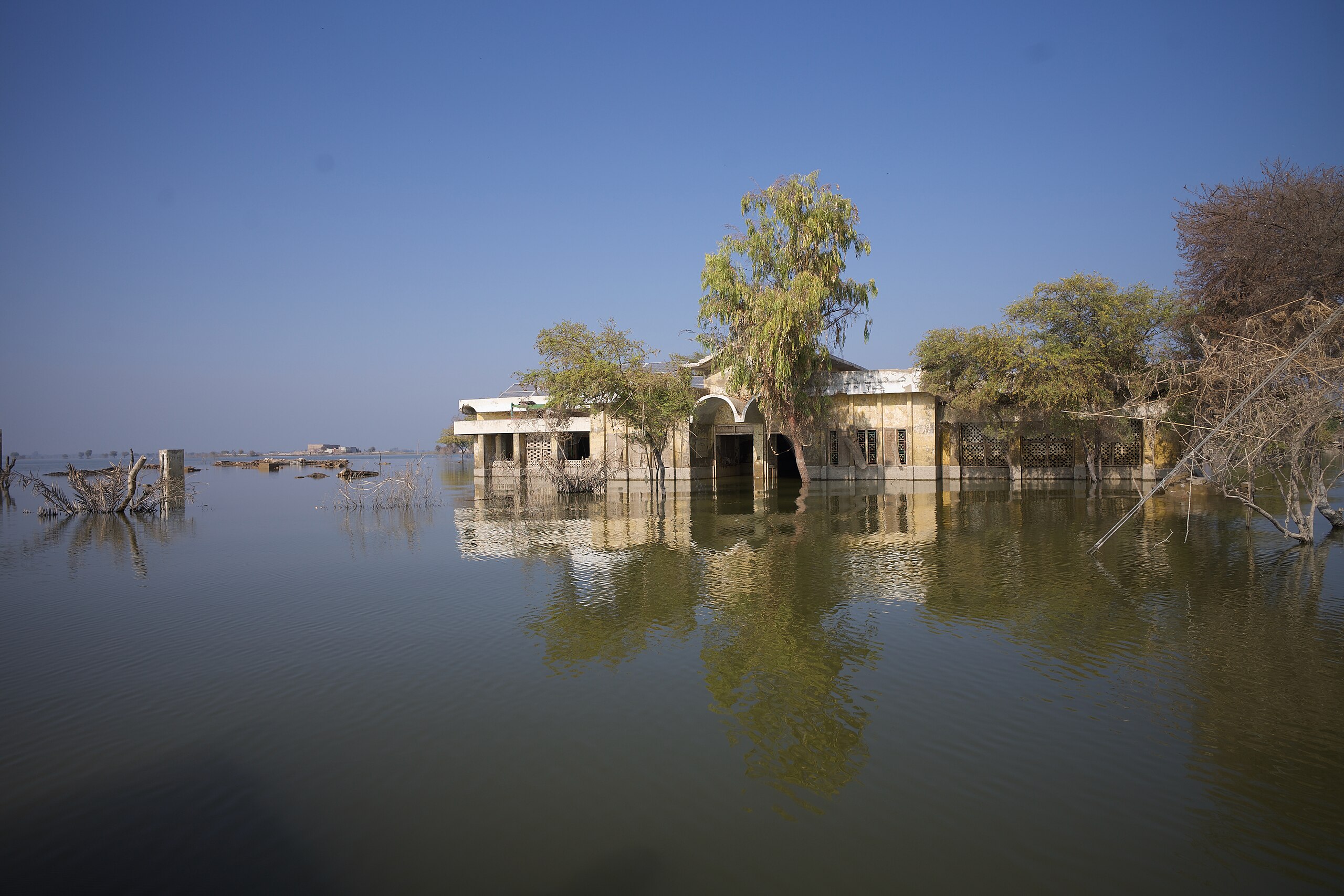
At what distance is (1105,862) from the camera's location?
3.79 meters

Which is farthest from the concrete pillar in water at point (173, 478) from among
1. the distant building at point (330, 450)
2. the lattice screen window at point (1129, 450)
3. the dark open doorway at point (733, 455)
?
the distant building at point (330, 450)

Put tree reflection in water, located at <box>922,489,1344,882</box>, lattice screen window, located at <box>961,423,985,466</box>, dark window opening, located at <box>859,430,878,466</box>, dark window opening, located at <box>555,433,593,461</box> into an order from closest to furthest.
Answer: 1. tree reflection in water, located at <box>922,489,1344,882</box>
2. lattice screen window, located at <box>961,423,985,466</box>
3. dark window opening, located at <box>859,430,878,466</box>
4. dark window opening, located at <box>555,433,593,461</box>

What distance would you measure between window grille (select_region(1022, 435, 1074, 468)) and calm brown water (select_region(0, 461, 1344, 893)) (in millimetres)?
19102

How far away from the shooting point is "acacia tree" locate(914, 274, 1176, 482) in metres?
25.0

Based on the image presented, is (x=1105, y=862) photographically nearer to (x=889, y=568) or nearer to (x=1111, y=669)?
(x=1111, y=669)

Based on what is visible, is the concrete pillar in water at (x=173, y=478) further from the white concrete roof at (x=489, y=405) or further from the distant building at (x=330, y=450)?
the distant building at (x=330, y=450)

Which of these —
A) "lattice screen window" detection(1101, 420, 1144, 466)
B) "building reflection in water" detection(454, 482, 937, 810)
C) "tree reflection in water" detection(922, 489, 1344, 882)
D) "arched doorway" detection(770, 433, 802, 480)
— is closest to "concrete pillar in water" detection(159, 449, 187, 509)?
"building reflection in water" detection(454, 482, 937, 810)

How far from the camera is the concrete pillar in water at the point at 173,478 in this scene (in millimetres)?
22328

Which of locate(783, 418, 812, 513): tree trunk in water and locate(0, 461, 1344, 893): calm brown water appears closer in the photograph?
locate(0, 461, 1344, 893): calm brown water

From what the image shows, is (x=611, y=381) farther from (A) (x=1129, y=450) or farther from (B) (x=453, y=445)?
(B) (x=453, y=445)

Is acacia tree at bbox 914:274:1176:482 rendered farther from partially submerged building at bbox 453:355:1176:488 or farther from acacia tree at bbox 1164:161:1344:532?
acacia tree at bbox 1164:161:1344:532

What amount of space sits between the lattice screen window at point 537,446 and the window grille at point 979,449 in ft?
61.5

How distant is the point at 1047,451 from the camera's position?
30125 millimetres

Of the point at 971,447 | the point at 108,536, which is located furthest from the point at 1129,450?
the point at 108,536
